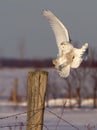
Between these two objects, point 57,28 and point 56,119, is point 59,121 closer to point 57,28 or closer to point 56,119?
point 56,119

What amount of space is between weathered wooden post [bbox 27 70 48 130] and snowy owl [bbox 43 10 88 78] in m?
0.60

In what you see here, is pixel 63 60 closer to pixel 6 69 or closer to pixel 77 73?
pixel 77 73

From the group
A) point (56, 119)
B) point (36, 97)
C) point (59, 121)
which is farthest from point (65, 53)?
point (56, 119)

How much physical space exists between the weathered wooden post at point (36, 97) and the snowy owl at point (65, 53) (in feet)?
1.97

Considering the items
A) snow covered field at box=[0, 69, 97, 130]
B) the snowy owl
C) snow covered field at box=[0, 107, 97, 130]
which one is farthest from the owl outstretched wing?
snow covered field at box=[0, 107, 97, 130]

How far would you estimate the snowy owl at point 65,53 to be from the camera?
586 centimetres

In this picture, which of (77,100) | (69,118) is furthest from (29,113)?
(77,100)

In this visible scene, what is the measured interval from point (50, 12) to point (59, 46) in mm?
461

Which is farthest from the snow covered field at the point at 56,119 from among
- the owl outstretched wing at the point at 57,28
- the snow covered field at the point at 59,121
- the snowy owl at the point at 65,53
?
the owl outstretched wing at the point at 57,28

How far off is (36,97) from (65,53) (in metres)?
0.79

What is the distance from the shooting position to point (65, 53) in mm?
5898

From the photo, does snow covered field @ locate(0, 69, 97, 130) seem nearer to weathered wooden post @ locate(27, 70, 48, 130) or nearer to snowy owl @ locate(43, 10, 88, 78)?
weathered wooden post @ locate(27, 70, 48, 130)

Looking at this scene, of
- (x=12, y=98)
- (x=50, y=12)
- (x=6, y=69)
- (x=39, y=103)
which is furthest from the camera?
(x=6, y=69)

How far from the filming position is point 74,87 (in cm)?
1533
